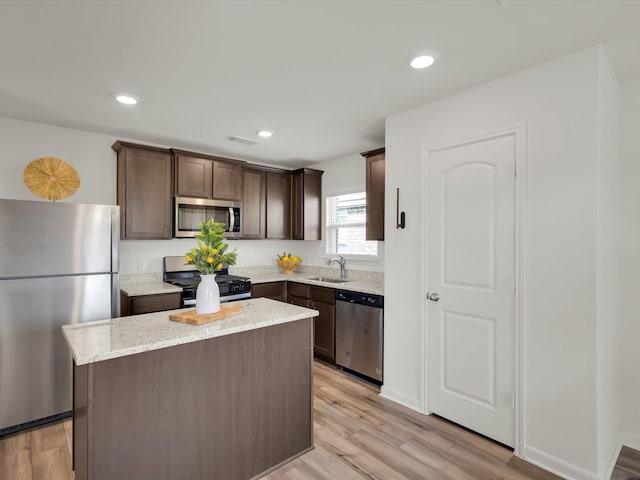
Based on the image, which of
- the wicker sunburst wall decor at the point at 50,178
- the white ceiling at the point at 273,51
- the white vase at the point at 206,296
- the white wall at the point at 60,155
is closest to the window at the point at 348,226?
the white ceiling at the point at 273,51

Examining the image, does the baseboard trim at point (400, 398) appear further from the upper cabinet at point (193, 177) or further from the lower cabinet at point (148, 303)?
the upper cabinet at point (193, 177)

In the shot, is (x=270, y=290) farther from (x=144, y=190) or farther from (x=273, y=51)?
(x=273, y=51)

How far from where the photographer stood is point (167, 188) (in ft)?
12.1

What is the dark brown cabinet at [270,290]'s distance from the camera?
4059 mm

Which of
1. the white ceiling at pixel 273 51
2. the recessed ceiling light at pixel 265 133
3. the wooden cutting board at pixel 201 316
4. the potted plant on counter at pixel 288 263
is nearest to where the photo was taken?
the white ceiling at pixel 273 51

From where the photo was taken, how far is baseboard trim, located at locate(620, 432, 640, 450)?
2.32 metres

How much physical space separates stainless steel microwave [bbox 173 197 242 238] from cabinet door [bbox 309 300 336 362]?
53.3 inches

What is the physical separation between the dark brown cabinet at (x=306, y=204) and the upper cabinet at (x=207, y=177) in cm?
86

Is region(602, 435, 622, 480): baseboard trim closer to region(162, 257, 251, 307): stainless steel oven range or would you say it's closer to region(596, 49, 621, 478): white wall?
region(596, 49, 621, 478): white wall

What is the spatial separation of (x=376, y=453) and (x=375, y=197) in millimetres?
2322

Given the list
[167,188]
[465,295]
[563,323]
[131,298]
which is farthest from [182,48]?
[563,323]

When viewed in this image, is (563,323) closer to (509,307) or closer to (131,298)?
(509,307)

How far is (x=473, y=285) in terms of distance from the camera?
8.07 ft

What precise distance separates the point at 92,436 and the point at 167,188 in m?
2.72
